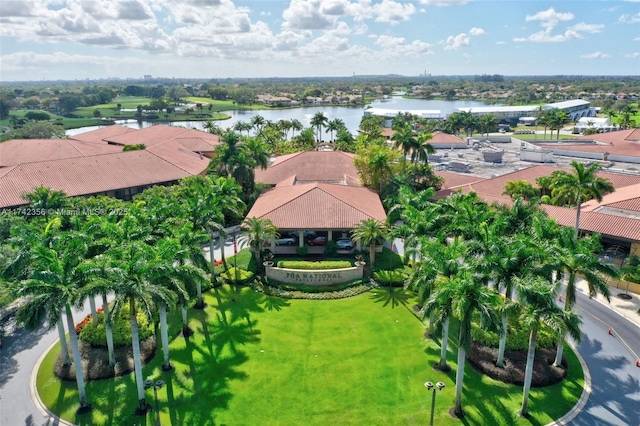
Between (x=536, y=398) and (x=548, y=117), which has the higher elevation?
(x=548, y=117)

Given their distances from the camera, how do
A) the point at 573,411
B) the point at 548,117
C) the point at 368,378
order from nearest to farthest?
1. the point at 573,411
2. the point at 368,378
3. the point at 548,117

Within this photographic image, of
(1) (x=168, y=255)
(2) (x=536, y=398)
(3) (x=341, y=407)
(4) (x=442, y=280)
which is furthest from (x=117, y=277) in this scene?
(2) (x=536, y=398)

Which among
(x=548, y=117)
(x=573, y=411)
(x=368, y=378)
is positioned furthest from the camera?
(x=548, y=117)

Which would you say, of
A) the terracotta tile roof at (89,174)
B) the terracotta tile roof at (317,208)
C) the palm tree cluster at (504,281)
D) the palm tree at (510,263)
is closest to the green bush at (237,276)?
the terracotta tile roof at (317,208)

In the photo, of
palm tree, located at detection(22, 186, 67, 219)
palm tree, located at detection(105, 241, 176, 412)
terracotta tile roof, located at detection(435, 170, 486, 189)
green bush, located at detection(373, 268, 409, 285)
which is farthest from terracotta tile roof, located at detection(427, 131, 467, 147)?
palm tree, located at detection(105, 241, 176, 412)

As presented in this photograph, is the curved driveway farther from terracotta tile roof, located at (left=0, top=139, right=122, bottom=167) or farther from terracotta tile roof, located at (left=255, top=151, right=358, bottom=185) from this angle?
terracotta tile roof, located at (left=0, top=139, right=122, bottom=167)

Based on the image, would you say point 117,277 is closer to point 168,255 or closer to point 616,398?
point 168,255

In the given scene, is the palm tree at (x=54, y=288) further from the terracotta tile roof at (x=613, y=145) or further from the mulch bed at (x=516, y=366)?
the terracotta tile roof at (x=613, y=145)
